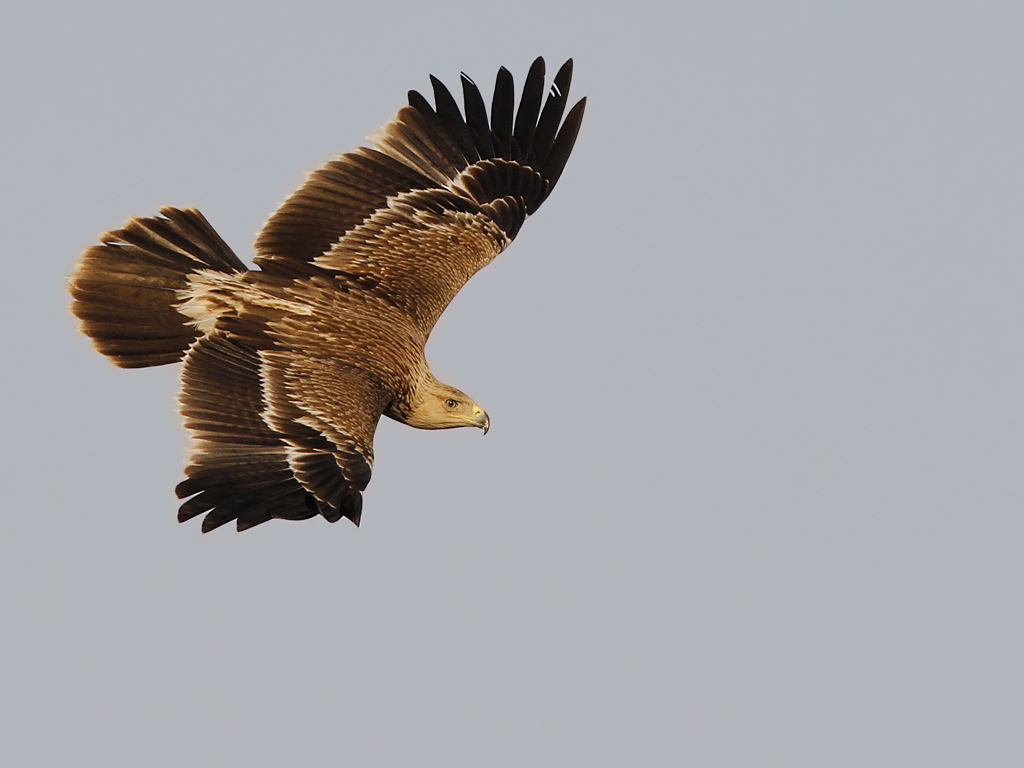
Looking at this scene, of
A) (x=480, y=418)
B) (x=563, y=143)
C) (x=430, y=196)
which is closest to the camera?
(x=480, y=418)

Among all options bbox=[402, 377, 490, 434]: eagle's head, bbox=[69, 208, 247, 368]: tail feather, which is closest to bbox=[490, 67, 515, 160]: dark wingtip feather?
bbox=[402, 377, 490, 434]: eagle's head

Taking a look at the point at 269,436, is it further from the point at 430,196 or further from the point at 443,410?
the point at 430,196

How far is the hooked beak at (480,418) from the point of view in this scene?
41.0 ft

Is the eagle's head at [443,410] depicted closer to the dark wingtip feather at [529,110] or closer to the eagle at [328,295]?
the eagle at [328,295]

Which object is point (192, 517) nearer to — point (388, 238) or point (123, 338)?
point (123, 338)

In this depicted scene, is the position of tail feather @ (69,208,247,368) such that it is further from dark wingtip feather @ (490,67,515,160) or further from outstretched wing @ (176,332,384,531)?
dark wingtip feather @ (490,67,515,160)

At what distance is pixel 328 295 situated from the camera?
477 inches

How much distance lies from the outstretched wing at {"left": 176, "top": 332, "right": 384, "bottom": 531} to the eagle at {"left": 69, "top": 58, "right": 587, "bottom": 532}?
11 mm

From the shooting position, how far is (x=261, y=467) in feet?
35.6

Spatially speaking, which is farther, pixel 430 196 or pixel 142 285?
pixel 430 196

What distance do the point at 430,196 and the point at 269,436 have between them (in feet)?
9.43

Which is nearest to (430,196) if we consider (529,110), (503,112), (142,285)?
(503,112)

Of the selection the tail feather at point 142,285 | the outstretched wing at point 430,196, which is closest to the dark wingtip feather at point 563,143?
the outstretched wing at point 430,196

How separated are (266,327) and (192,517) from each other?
178cm
